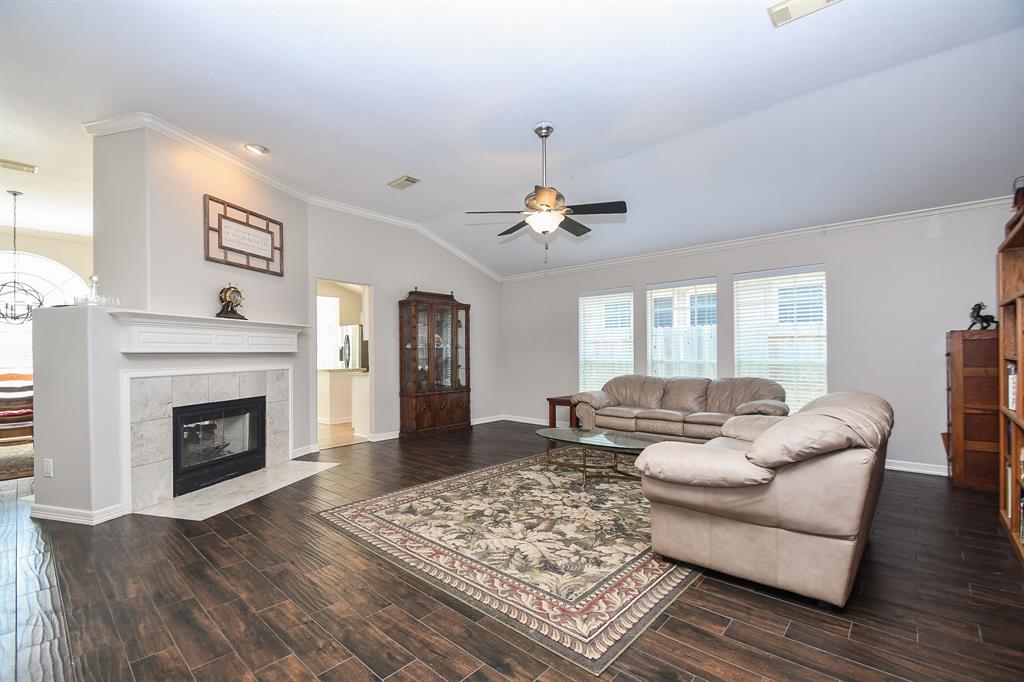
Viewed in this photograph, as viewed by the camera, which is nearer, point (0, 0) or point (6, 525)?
point (0, 0)

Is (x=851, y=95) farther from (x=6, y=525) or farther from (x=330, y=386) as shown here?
(x=330, y=386)

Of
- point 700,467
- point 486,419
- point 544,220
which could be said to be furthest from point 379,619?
point 486,419

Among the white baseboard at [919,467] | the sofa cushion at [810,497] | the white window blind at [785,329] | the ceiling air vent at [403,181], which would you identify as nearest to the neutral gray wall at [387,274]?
the ceiling air vent at [403,181]

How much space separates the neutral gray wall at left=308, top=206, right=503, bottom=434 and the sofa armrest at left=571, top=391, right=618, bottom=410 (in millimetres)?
2364

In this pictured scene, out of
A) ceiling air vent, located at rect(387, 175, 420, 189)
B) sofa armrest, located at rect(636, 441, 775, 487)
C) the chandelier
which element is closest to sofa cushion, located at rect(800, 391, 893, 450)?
sofa armrest, located at rect(636, 441, 775, 487)

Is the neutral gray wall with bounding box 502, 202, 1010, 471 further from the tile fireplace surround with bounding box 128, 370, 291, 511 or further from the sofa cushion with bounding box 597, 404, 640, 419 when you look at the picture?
the tile fireplace surround with bounding box 128, 370, 291, 511

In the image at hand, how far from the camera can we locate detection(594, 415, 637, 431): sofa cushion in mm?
5445

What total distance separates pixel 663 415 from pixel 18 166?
735 centimetres

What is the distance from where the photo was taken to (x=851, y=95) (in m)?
3.34

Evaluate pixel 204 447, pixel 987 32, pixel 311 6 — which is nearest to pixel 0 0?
pixel 311 6

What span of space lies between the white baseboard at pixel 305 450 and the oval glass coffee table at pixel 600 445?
2881 millimetres

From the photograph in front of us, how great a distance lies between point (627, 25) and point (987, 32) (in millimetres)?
2215

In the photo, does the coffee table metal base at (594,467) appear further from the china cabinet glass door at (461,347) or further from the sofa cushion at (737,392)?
the china cabinet glass door at (461,347)

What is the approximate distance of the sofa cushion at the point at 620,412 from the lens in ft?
18.0
